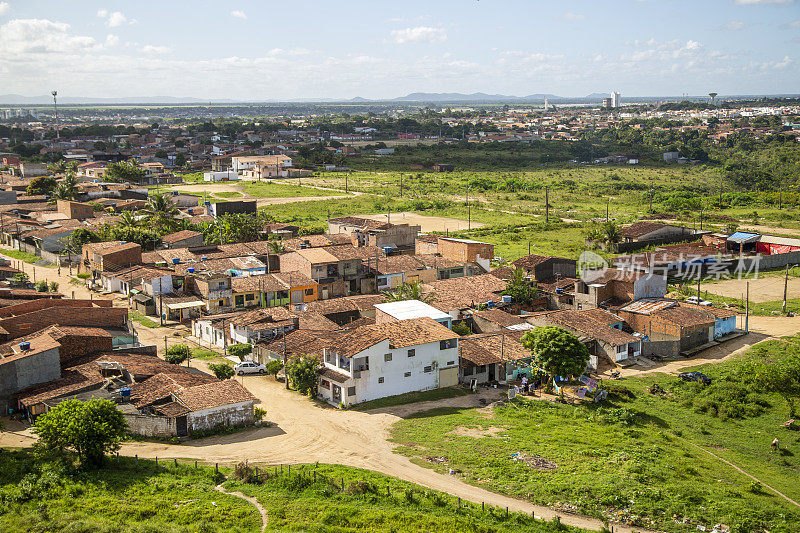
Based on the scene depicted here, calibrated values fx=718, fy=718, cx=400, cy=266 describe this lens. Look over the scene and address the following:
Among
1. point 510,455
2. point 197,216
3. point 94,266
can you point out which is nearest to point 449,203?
point 197,216

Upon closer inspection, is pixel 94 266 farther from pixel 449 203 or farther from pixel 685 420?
pixel 449 203

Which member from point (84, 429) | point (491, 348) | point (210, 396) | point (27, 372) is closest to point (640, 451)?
point (491, 348)

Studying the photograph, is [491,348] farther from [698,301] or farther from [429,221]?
[429,221]

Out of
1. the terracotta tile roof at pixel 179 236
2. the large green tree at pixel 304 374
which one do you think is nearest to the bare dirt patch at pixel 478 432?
the large green tree at pixel 304 374

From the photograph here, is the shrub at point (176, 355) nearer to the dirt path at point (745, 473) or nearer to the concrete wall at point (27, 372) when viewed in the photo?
the concrete wall at point (27, 372)

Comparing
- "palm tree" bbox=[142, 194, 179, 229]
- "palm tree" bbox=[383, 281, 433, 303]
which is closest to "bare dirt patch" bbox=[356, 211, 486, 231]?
"palm tree" bbox=[142, 194, 179, 229]

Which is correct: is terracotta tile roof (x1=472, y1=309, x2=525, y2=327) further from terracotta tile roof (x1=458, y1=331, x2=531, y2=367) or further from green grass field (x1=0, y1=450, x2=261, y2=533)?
green grass field (x1=0, y1=450, x2=261, y2=533)
